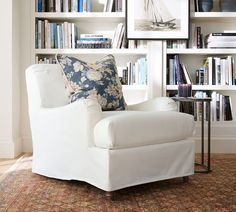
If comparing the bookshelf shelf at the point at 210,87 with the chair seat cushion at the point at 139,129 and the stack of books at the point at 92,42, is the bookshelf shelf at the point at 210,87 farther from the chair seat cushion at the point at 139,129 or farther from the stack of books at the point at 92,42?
the chair seat cushion at the point at 139,129

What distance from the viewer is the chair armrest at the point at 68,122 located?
231 centimetres

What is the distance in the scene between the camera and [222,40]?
3.73 metres

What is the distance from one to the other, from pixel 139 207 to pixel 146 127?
50 centimetres

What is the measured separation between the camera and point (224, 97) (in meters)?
3.83

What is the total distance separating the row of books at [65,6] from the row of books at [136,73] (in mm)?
667

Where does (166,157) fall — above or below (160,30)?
below

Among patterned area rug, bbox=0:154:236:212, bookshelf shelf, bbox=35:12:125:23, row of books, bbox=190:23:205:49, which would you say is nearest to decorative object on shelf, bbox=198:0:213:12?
row of books, bbox=190:23:205:49

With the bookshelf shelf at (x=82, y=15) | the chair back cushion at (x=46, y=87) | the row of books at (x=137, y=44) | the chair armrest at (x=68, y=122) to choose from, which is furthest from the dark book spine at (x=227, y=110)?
the chair armrest at (x=68, y=122)

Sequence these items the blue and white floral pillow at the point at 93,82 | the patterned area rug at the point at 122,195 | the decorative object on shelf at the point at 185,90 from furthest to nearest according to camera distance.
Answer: the decorative object on shelf at the point at 185,90 < the blue and white floral pillow at the point at 93,82 < the patterned area rug at the point at 122,195

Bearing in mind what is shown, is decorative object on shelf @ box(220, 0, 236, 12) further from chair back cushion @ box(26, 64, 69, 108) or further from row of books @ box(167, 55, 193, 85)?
chair back cushion @ box(26, 64, 69, 108)

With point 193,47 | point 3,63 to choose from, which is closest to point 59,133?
point 3,63

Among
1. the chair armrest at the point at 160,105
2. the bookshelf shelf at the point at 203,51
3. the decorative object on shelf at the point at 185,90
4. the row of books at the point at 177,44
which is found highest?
the row of books at the point at 177,44

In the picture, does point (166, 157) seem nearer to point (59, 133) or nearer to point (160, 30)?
point (59, 133)

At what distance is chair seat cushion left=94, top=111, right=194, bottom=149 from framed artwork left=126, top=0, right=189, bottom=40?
4.37ft
